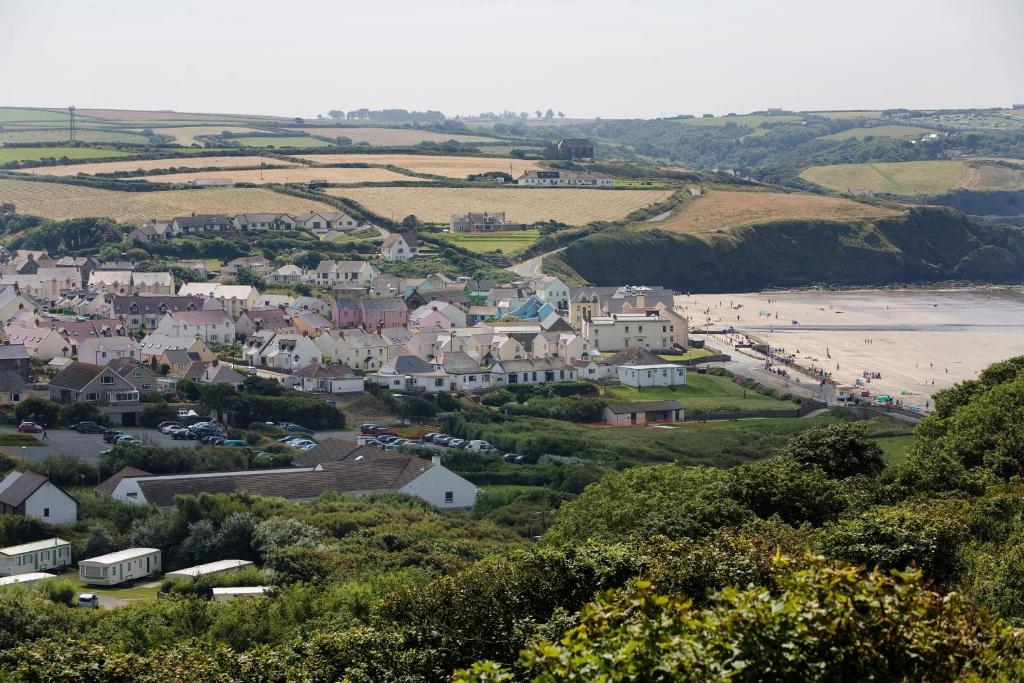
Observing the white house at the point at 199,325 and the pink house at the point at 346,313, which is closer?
the white house at the point at 199,325

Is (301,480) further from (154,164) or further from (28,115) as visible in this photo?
(28,115)

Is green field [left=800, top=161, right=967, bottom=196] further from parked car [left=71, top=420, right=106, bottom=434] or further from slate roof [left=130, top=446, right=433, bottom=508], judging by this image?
slate roof [left=130, top=446, right=433, bottom=508]

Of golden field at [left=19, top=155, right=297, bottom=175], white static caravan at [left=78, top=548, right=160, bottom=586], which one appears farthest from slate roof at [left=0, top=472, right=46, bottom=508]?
golden field at [left=19, top=155, right=297, bottom=175]

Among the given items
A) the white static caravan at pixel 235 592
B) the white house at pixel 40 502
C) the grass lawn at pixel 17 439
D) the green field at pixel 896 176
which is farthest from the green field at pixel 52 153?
the white static caravan at pixel 235 592

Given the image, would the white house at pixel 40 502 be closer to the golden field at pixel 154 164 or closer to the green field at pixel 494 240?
the green field at pixel 494 240

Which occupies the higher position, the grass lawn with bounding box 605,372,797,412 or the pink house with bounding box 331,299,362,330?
the pink house with bounding box 331,299,362,330
